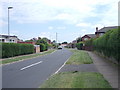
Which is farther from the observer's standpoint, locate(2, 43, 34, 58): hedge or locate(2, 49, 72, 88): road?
locate(2, 43, 34, 58): hedge

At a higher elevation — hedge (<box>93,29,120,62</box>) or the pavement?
hedge (<box>93,29,120,62</box>)

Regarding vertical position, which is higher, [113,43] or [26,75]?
[113,43]

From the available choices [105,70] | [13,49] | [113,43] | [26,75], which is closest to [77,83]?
[26,75]

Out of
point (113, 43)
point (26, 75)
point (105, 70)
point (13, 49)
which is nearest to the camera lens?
point (26, 75)

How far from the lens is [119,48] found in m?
15.9

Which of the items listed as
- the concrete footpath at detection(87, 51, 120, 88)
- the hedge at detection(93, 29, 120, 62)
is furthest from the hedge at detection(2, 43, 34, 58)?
the concrete footpath at detection(87, 51, 120, 88)

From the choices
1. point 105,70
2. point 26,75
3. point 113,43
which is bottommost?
point 26,75

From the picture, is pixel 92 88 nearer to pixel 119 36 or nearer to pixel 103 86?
pixel 103 86

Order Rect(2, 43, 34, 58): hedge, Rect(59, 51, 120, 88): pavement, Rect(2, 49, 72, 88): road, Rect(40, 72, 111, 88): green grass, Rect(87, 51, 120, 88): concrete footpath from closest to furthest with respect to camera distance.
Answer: Rect(40, 72, 111, 88): green grass < Rect(87, 51, 120, 88): concrete footpath < Rect(2, 49, 72, 88): road < Rect(59, 51, 120, 88): pavement < Rect(2, 43, 34, 58): hedge

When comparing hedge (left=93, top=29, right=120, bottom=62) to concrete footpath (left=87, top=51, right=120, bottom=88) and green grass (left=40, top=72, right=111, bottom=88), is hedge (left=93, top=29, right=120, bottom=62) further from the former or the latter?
green grass (left=40, top=72, right=111, bottom=88)

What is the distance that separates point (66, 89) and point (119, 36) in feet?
28.1

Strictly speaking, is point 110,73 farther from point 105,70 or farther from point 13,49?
point 13,49

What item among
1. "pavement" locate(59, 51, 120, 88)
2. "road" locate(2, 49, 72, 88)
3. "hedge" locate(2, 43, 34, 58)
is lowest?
"road" locate(2, 49, 72, 88)

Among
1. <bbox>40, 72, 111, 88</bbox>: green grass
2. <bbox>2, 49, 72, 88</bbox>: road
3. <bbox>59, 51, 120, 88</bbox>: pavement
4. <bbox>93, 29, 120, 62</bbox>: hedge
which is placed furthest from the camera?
<bbox>93, 29, 120, 62</bbox>: hedge
